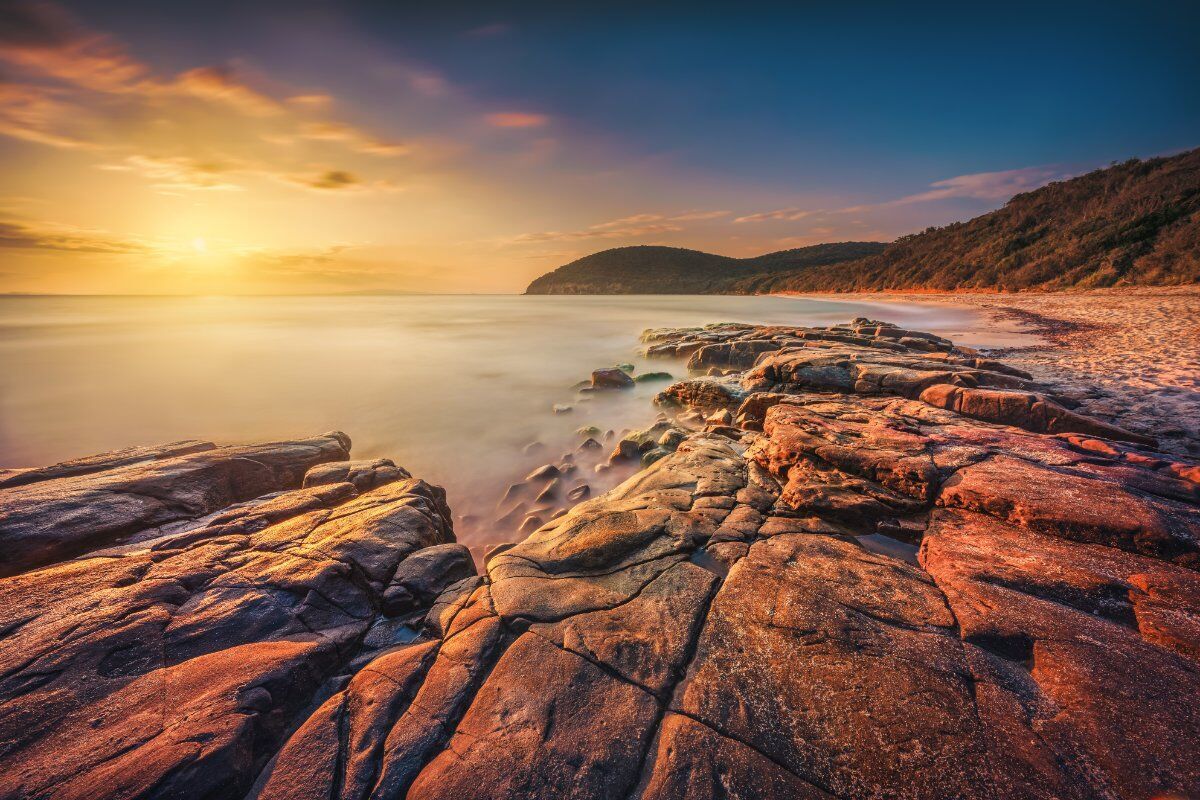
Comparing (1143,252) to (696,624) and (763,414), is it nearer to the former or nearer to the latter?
(763,414)

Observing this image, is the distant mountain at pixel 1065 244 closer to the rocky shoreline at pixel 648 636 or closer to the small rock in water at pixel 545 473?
the rocky shoreline at pixel 648 636

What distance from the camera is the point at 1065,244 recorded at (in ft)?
108

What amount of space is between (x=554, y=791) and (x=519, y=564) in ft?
6.42

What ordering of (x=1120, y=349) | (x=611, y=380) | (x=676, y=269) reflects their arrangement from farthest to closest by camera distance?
1. (x=676, y=269)
2. (x=611, y=380)
3. (x=1120, y=349)

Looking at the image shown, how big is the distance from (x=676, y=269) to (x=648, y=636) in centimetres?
10849

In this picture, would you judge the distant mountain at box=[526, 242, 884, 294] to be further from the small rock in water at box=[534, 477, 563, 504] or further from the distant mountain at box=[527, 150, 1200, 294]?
the small rock in water at box=[534, 477, 563, 504]

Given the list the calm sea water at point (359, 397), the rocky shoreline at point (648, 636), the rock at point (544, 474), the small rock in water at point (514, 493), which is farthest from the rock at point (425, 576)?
the rock at point (544, 474)

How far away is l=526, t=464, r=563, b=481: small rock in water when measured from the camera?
786 centimetres

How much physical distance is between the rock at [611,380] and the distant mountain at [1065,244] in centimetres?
3266

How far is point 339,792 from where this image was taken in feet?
7.22

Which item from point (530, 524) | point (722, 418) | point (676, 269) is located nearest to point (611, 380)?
point (722, 418)

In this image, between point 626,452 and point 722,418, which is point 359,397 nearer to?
point 626,452

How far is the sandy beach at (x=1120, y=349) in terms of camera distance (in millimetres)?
7172

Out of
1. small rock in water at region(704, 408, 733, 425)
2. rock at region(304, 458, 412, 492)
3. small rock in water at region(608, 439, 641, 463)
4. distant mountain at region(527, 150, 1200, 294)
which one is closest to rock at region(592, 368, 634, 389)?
small rock in water at region(704, 408, 733, 425)
